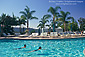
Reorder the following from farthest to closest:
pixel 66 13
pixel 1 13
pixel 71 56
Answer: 1. pixel 66 13
2. pixel 1 13
3. pixel 71 56

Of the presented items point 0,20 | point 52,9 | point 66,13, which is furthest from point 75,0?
point 0,20

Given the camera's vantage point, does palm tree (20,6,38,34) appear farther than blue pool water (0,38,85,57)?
Yes

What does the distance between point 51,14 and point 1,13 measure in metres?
13.9

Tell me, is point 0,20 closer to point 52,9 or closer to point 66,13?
point 52,9

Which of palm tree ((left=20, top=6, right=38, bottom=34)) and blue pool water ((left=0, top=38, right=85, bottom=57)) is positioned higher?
palm tree ((left=20, top=6, right=38, bottom=34))

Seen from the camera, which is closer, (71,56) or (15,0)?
(71,56)

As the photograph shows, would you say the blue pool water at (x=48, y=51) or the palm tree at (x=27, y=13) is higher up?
the palm tree at (x=27, y=13)

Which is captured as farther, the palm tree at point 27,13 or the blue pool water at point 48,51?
the palm tree at point 27,13

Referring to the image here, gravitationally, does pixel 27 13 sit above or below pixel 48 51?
above

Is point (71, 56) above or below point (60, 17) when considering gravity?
below

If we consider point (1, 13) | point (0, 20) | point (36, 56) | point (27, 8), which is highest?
point (27, 8)

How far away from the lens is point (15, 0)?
20375 mm

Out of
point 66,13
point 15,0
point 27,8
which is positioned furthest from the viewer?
point 66,13

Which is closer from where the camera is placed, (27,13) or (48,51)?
(48,51)
